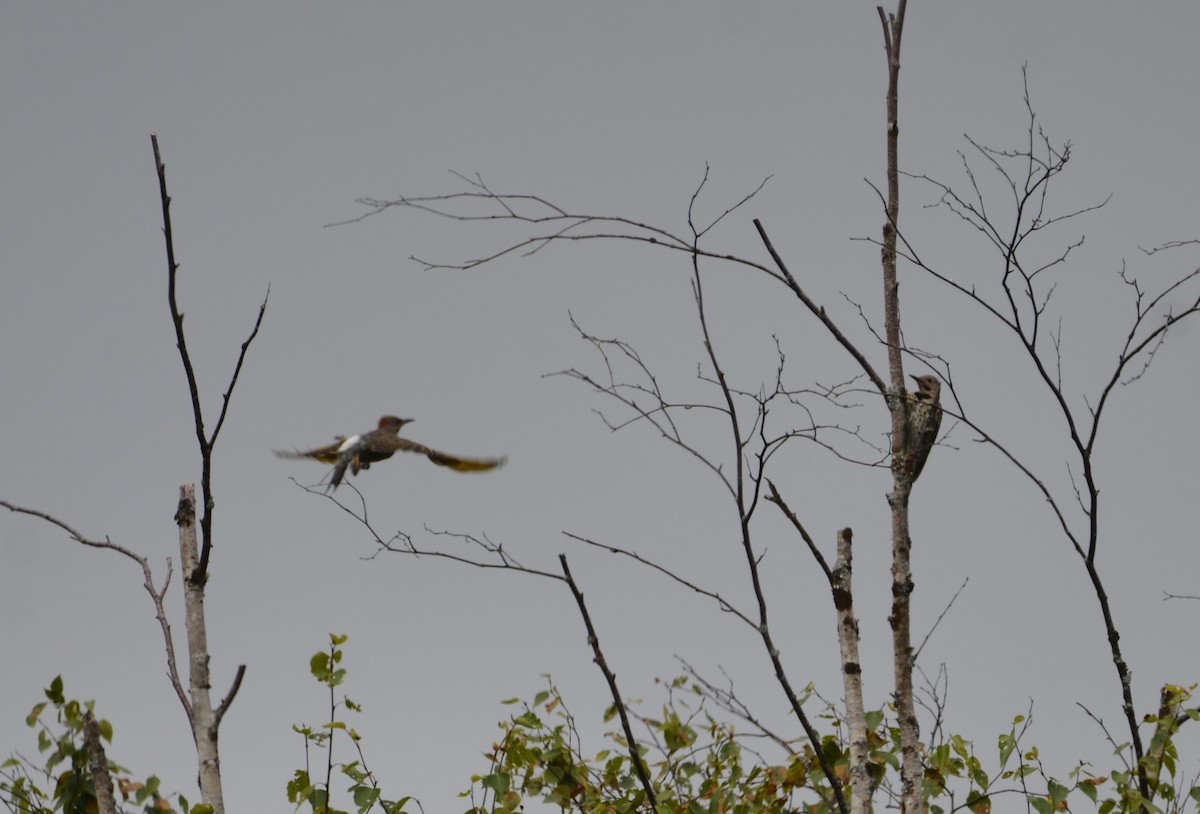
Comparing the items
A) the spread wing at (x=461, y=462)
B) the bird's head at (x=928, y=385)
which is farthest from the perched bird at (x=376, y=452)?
the bird's head at (x=928, y=385)

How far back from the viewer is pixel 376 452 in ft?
18.6

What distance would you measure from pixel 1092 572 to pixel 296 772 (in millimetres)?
2899

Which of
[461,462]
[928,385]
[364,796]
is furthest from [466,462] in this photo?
[928,385]

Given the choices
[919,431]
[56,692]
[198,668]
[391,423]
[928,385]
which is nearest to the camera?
[198,668]

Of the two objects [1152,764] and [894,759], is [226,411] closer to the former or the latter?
[894,759]

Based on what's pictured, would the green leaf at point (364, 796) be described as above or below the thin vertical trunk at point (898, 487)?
below

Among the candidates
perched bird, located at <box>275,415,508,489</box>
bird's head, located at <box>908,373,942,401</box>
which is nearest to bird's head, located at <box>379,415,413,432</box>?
perched bird, located at <box>275,415,508,489</box>

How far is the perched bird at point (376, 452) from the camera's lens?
5.50 meters

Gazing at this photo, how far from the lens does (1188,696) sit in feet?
15.6

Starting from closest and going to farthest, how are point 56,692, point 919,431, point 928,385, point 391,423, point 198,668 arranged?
1. point 198,668
2. point 56,692
3. point 919,431
4. point 391,423
5. point 928,385

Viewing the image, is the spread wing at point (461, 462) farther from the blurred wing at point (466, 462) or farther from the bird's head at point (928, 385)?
the bird's head at point (928, 385)

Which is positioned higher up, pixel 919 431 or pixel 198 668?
pixel 919 431

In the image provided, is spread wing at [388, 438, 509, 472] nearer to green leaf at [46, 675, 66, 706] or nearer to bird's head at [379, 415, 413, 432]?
bird's head at [379, 415, 413, 432]

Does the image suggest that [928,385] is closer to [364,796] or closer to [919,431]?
[919,431]
